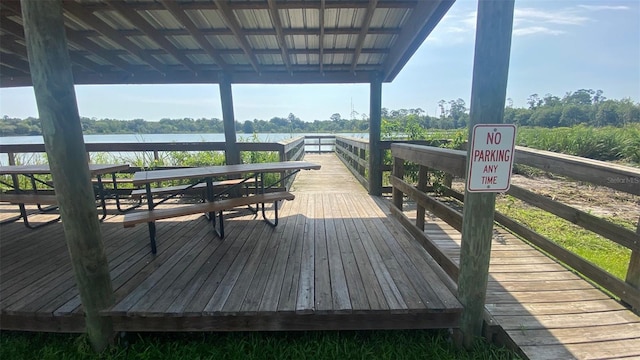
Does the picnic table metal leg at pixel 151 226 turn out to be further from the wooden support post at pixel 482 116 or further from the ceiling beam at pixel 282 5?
the wooden support post at pixel 482 116

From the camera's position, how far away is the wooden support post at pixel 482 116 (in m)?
1.42

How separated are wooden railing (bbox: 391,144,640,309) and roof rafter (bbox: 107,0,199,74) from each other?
10.9 feet

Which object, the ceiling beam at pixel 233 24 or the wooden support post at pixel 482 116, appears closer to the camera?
the wooden support post at pixel 482 116

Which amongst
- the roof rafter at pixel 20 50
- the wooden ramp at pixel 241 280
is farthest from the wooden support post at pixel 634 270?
the roof rafter at pixel 20 50

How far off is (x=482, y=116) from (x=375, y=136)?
3307 millimetres

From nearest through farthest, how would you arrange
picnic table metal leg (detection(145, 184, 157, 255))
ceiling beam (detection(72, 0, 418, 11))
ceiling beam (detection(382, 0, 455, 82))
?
picnic table metal leg (detection(145, 184, 157, 255))
ceiling beam (detection(382, 0, 455, 82))
ceiling beam (detection(72, 0, 418, 11))

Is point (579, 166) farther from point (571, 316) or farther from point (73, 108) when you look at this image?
point (73, 108)

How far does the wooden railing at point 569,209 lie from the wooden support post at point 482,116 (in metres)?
0.25

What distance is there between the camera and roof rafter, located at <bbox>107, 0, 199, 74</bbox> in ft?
9.20

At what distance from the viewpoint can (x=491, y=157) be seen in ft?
4.95

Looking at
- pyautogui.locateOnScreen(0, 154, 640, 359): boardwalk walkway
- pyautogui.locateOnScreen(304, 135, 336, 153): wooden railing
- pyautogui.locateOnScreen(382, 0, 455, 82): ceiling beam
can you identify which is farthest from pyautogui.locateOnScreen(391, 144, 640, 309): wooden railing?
pyautogui.locateOnScreen(304, 135, 336, 153): wooden railing

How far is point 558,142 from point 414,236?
33.4 feet

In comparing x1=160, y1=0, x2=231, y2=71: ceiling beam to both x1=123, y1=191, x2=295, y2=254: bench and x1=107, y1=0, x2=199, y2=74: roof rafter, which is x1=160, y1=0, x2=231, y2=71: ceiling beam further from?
x1=123, y1=191, x2=295, y2=254: bench

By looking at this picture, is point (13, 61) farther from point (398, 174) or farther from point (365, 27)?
point (398, 174)
